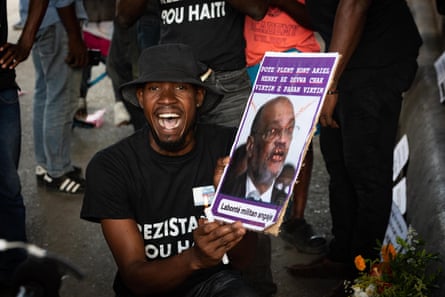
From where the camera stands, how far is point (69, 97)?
4.68 m

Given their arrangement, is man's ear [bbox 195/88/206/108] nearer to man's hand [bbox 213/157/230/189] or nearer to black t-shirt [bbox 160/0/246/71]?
man's hand [bbox 213/157/230/189]

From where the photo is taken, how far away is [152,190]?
261 centimetres

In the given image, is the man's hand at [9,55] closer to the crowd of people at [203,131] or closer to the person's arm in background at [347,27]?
the crowd of people at [203,131]

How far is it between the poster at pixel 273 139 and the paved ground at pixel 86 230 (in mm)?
1142

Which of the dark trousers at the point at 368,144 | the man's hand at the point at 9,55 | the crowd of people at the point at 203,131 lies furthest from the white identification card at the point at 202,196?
the man's hand at the point at 9,55

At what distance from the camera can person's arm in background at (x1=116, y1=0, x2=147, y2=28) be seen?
3418 millimetres

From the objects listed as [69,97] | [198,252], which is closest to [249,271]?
[198,252]

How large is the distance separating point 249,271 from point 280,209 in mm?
1097

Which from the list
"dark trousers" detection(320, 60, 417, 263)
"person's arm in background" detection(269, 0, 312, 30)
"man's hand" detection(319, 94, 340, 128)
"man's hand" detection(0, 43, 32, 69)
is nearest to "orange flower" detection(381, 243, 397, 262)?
"dark trousers" detection(320, 60, 417, 263)

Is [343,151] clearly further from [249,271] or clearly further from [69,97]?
[69,97]

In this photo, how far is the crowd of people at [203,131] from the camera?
2.49m

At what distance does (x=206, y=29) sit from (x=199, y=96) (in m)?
0.72

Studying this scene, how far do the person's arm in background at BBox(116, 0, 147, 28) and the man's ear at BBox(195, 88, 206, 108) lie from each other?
0.86 m

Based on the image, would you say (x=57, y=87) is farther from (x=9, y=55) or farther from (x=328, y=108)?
(x=328, y=108)
